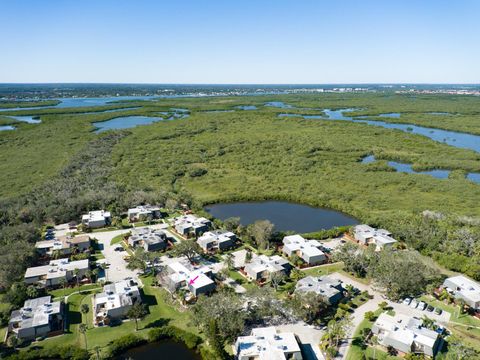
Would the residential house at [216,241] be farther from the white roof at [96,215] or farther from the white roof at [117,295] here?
the white roof at [96,215]

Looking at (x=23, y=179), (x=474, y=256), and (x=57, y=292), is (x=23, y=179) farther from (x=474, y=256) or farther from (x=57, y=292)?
(x=474, y=256)

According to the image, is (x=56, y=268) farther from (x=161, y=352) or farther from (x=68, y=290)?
(x=161, y=352)

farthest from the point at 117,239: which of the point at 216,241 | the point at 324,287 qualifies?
the point at 324,287

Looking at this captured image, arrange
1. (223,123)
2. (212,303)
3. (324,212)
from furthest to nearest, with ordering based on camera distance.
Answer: (223,123) → (324,212) → (212,303)

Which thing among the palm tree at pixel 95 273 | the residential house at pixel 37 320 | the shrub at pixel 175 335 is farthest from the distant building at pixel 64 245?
the shrub at pixel 175 335

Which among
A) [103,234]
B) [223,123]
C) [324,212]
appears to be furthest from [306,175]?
[223,123]

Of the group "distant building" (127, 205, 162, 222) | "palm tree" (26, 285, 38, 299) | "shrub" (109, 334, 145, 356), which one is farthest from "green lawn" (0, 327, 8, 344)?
"distant building" (127, 205, 162, 222)
